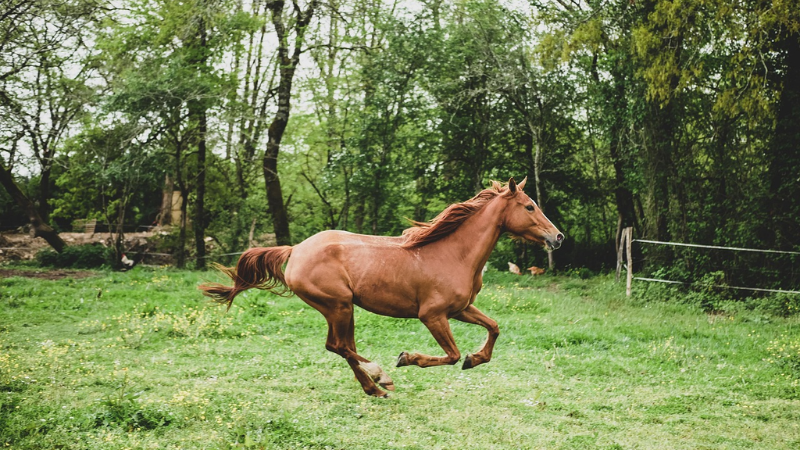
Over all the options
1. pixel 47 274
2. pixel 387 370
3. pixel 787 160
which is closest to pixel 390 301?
pixel 387 370

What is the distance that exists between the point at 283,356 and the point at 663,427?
195 inches

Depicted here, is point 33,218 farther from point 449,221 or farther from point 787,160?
point 787,160

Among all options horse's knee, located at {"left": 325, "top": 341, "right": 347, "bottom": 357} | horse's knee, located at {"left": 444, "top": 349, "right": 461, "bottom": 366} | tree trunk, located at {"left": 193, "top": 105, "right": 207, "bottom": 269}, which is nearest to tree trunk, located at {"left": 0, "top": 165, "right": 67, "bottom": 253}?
tree trunk, located at {"left": 193, "top": 105, "right": 207, "bottom": 269}

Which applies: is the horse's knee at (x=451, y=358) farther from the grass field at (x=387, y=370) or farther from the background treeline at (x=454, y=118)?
the background treeline at (x=454, y=118)

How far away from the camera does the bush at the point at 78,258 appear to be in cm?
1878

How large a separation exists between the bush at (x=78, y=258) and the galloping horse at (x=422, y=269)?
50.5 ft

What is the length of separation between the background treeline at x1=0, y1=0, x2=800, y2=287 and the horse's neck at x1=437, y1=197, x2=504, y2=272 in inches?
377

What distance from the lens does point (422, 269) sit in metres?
5.62

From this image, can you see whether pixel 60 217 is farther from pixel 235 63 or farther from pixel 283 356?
pixel 283 356

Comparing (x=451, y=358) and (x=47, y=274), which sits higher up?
(x=451, y=358)

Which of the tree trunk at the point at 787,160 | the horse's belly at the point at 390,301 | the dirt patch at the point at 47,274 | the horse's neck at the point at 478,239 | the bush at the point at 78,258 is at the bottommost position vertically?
the dirt patch at the point at 47,274

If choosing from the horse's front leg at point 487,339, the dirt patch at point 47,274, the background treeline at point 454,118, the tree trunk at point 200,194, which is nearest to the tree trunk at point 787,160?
the background treeline at point 454,118

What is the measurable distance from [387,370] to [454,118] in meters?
12.7

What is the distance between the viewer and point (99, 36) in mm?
18969
